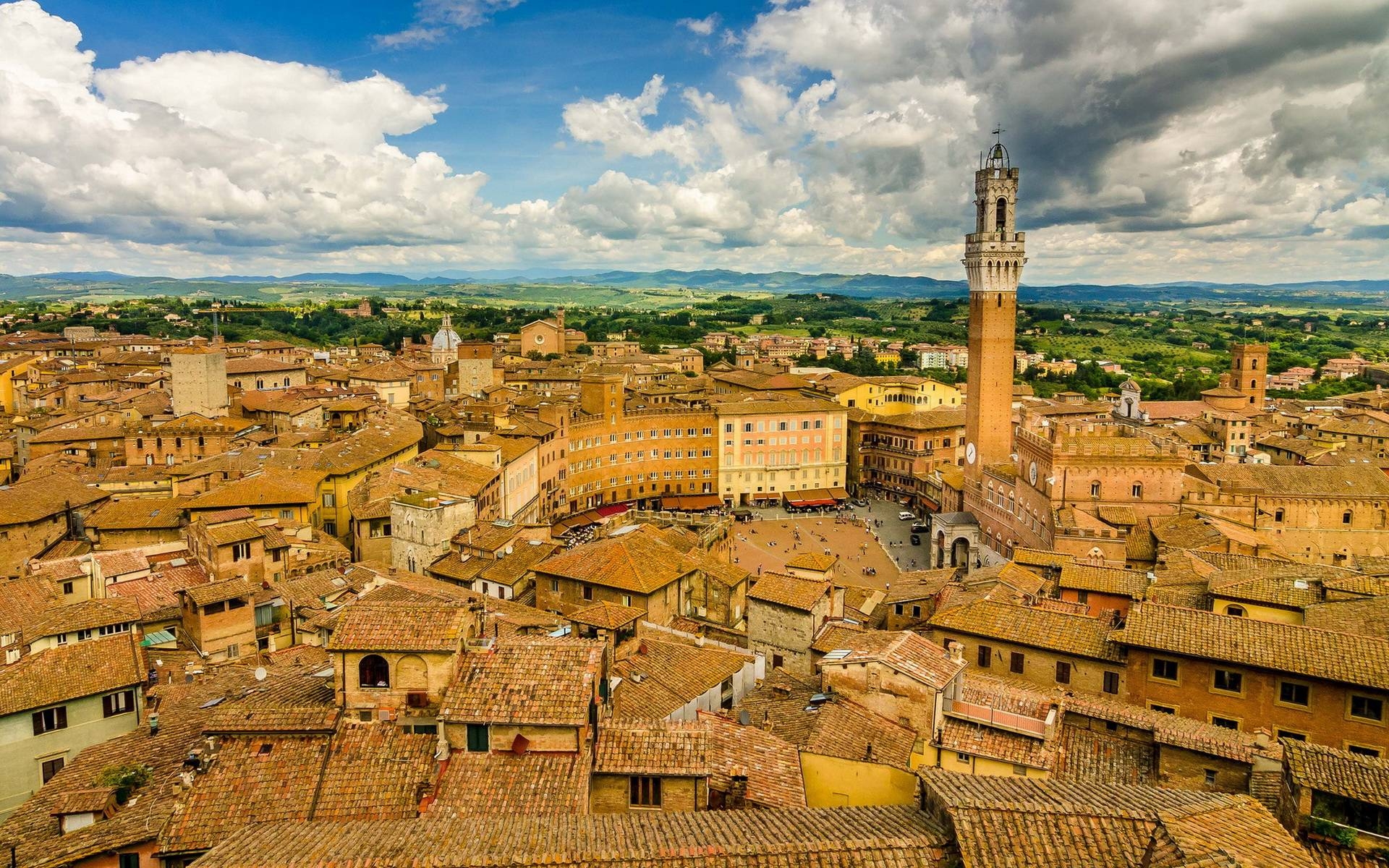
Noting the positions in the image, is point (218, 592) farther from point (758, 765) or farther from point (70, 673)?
point (758, 765)

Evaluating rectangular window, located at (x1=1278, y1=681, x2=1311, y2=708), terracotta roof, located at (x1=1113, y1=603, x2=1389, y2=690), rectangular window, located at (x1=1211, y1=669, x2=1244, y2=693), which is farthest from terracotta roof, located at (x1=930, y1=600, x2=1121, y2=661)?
rectangular window, located at (x1=1278, y1=681, x2=1311, y2=708)

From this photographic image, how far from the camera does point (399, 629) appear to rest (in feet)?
51.8

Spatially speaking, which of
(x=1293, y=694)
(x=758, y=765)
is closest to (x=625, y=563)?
(x=758, y=765)

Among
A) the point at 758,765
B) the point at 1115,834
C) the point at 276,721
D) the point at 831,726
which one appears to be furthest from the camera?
the point at 831,726

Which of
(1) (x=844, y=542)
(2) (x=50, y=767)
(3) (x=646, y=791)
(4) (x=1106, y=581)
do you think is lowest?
(1) (x=844, y=542)

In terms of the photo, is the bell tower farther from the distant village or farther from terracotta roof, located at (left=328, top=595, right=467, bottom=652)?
terracotta roof, located at (left=328, top=595, right=467, bottom=652)

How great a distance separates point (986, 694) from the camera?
62.0 feet

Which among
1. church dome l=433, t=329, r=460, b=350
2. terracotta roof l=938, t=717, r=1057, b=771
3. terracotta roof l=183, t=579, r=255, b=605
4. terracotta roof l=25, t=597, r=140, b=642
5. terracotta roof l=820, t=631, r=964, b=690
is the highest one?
church dome l=433, t=329, r=460, b=350

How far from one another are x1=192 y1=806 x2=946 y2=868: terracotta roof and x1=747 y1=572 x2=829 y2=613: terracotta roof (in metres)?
14.5

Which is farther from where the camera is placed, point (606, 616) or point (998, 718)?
→ point (606, 616)

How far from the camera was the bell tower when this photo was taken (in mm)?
72250

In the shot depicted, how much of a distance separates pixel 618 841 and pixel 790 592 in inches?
692

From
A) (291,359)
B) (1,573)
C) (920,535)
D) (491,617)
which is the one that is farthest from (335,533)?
(291,359)

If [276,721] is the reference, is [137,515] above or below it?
below
